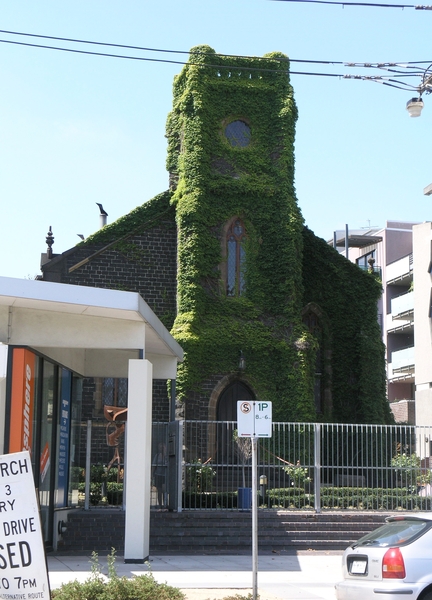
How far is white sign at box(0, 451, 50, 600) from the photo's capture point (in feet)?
31.5

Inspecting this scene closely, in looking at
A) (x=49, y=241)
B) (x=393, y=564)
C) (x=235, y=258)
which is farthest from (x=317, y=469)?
(x=49, y=241)

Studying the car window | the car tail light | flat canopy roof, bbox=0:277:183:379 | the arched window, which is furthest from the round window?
the car tail light

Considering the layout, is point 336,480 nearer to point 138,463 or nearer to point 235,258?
point 138,463

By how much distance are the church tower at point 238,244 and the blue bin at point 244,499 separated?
27.0 ft

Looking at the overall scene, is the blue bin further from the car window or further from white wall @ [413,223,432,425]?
white wall @ [413,223,432,425]

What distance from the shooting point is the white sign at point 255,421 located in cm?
1215

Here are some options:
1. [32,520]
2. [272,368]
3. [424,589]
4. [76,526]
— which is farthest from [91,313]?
[272,368]

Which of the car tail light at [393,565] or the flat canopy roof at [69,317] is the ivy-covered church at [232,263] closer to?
the flat canopy roof at [69,317]

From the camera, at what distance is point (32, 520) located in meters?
9.71

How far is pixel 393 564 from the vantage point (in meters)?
10.1

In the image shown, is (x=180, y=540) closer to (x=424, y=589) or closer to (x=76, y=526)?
(x=76, y=526)

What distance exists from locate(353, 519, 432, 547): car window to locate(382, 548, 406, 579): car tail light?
0.23 metres

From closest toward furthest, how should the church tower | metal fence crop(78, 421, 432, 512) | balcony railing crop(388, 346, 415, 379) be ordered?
metal fence crop(78, 421, 432, 512), the church tower, balcony railing crop(388, 346, 415, 379)

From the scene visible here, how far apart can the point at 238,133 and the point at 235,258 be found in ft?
14.8
